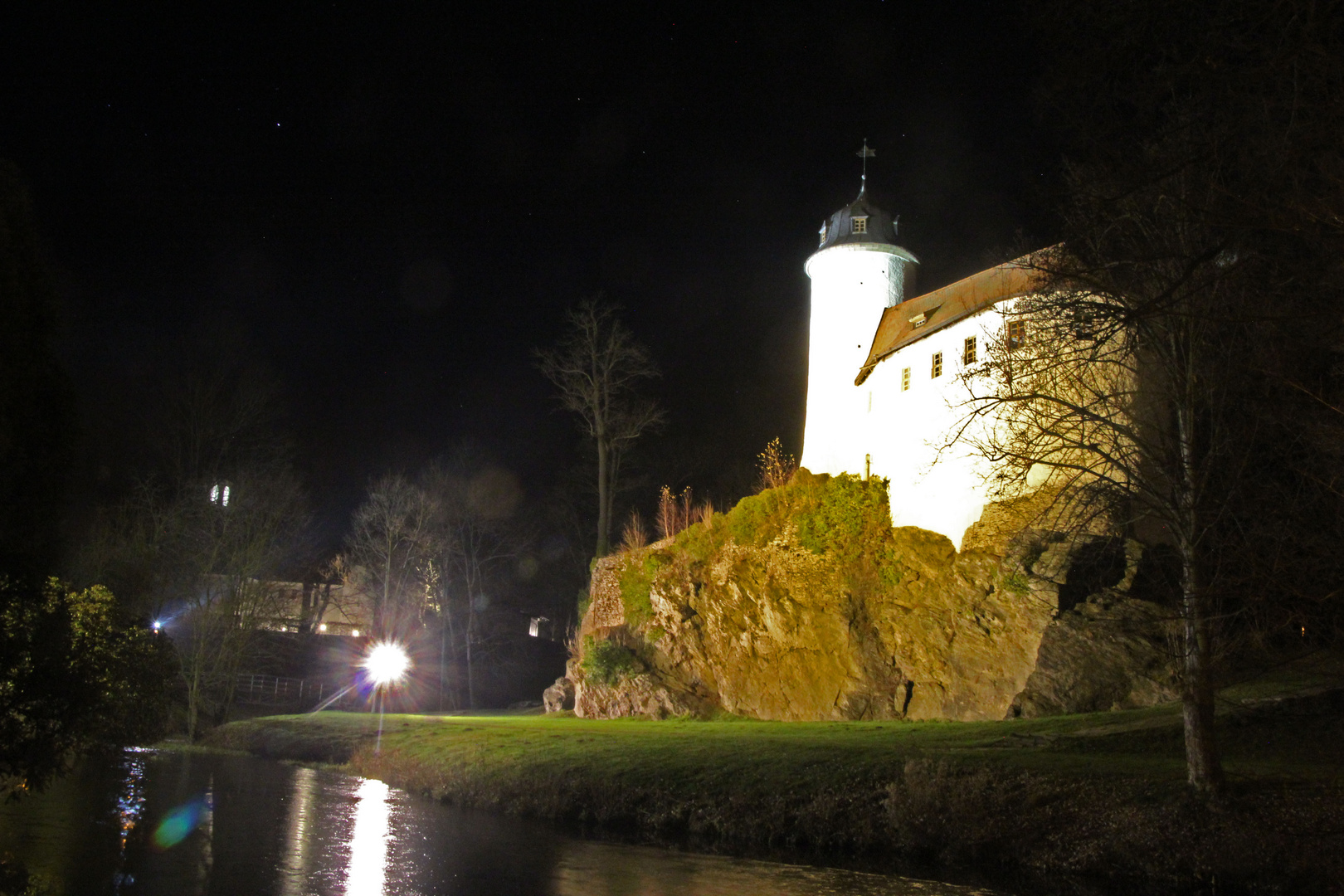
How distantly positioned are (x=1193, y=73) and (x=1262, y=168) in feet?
2.66

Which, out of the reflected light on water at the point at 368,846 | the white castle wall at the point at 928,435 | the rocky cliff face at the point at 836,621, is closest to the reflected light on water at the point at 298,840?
the reflected light on water at the point at 368,846

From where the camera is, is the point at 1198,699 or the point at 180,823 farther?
the point at 180,823

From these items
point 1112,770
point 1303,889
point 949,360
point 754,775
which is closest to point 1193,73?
point 1303,889

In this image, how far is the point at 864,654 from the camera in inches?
1085

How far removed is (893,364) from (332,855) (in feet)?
72.8

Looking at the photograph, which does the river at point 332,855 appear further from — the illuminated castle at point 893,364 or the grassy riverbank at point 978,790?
the illuminated castle at point 893,364

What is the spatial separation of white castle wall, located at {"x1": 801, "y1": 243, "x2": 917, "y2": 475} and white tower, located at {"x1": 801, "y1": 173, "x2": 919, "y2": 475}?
3cm

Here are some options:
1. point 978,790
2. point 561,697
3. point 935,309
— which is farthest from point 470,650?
point 978,790

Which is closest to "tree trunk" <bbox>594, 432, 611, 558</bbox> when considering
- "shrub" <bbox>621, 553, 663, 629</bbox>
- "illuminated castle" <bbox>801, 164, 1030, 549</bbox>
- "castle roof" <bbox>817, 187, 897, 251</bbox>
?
"shrub" <bbox>621, 553, 663, 629</bbox>

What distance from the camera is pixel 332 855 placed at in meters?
14.8

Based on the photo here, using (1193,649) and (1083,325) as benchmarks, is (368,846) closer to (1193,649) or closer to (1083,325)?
(1193,649)

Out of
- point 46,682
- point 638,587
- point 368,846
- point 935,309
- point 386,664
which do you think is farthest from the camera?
point 386,664

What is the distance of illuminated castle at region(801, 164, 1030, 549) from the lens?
27.9 m

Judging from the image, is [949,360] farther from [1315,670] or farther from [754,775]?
[754,775]
